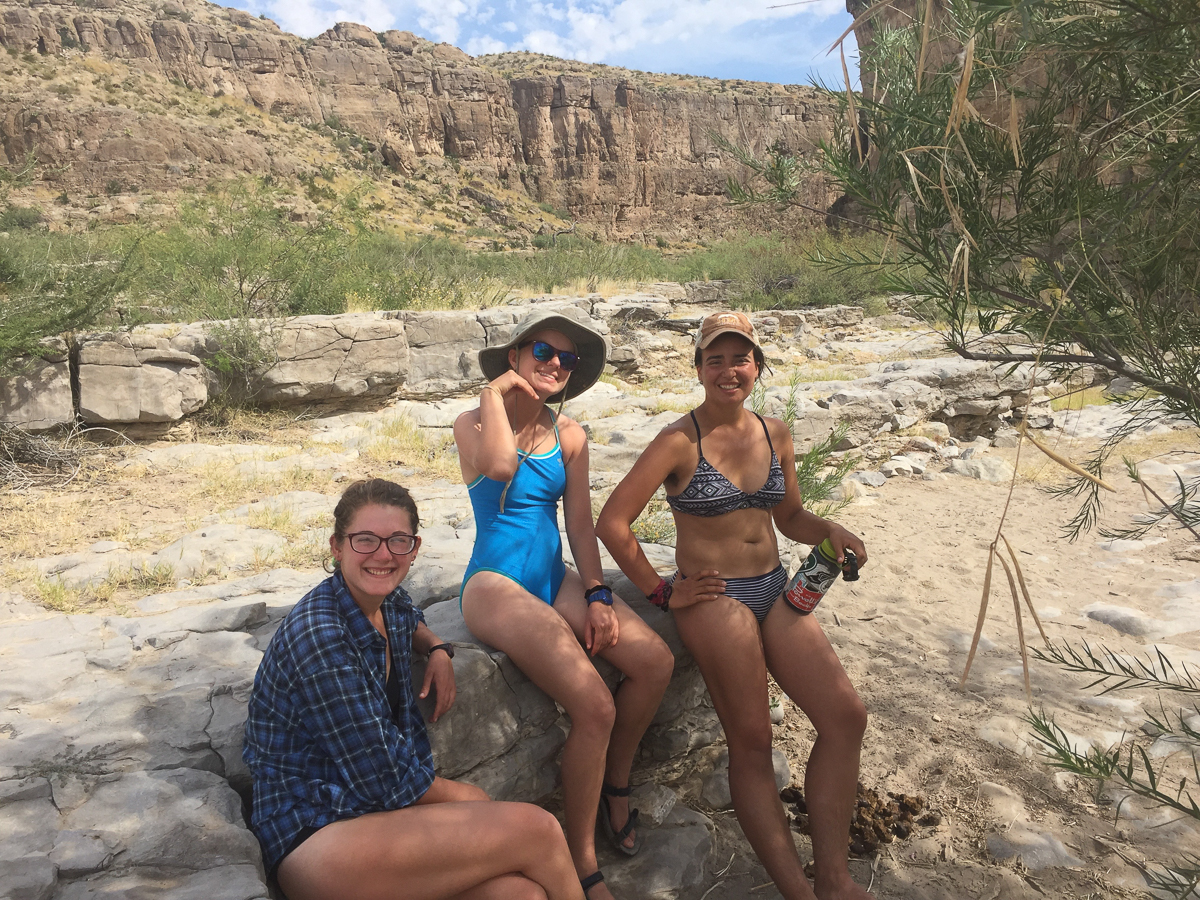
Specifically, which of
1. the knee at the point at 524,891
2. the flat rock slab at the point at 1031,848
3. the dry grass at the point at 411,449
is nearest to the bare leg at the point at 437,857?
the knee at the point at 524,891

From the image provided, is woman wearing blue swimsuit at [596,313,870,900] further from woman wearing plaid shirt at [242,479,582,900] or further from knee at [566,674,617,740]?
woman wearing plaid shirt at [242,479,582,900]

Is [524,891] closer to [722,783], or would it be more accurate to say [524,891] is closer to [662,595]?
[662,595]

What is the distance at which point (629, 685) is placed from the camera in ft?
7.65

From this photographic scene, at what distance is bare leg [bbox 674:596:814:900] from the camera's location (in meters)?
2.30

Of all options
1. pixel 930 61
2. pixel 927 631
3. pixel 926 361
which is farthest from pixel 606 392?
pixel 930 61

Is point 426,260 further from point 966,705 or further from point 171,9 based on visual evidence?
point 171,9

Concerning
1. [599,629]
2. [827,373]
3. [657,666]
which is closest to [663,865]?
[657,666]

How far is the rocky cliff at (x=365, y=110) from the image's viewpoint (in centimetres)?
3136

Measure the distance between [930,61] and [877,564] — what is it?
3.31 meters

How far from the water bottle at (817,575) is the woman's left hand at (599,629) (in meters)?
0.61

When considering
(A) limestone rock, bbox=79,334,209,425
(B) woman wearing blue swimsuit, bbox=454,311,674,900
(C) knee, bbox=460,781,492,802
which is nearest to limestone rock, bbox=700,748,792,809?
(B) woman wearing blue swimsuit, bbox=454,311,674,900

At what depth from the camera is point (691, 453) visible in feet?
8.19

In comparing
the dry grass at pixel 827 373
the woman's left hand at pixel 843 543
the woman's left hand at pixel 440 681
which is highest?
the dry grass at pixel 827 373

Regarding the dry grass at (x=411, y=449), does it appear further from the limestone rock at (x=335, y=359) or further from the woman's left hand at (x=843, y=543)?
the woman's left hand at (x=843, y=543)
